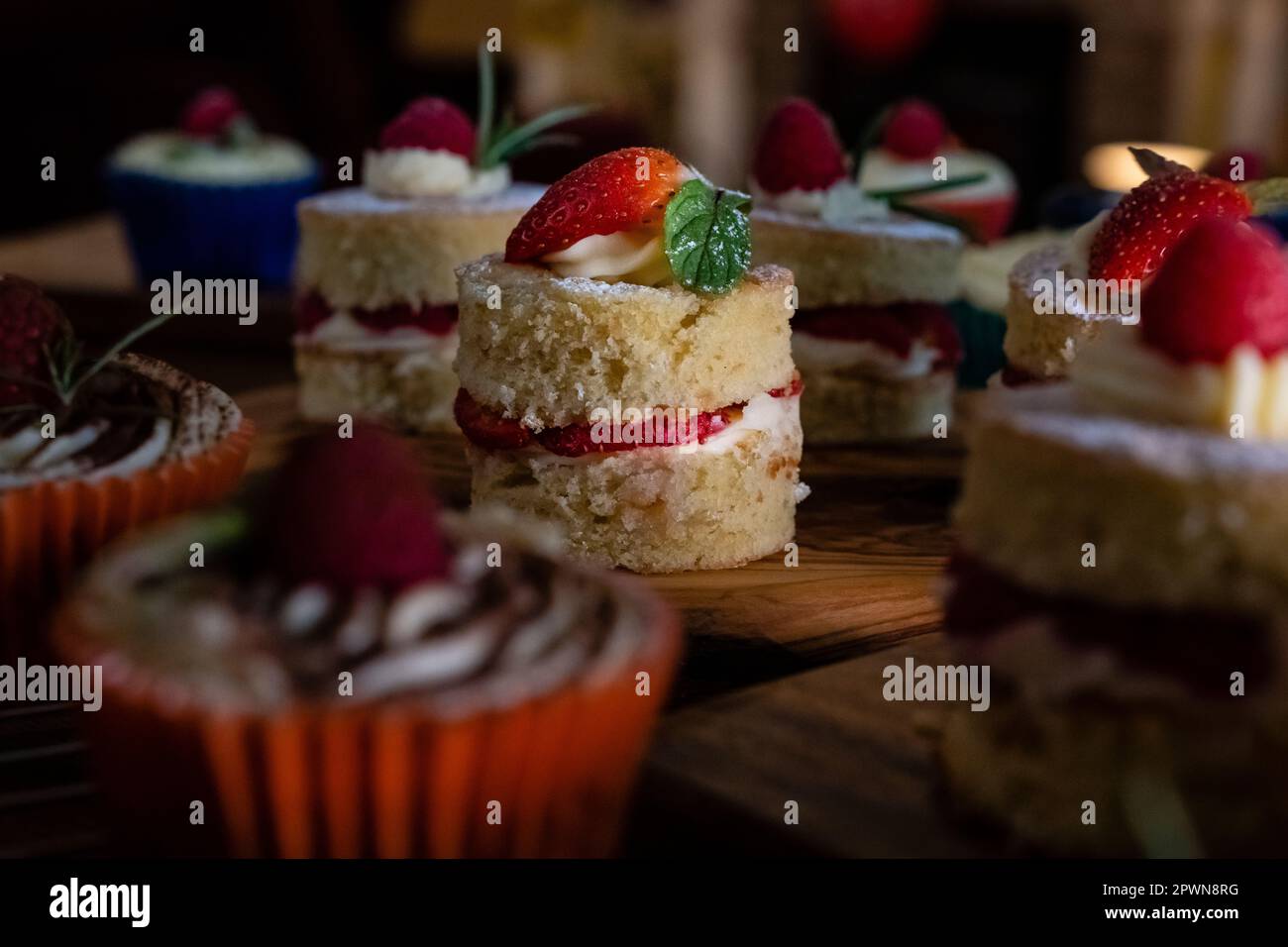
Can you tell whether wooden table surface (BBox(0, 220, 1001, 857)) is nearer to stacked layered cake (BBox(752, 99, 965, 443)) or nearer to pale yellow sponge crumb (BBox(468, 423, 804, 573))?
pale yellow sponge crumb (BBox(468, 423, 804, 573))

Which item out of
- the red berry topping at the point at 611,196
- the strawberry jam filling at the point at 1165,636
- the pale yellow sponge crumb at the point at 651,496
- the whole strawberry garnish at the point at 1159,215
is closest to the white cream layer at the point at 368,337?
the pale yellow sponge crumb at the point at 651,496

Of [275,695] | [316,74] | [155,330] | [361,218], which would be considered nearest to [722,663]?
[275,695]

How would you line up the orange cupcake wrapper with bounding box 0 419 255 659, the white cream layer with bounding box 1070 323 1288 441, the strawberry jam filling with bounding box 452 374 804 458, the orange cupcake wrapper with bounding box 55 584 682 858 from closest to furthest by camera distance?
the orange cupcake wrapper with bounding box 55 584 682 858, the white cream layer with bounding box 1070 323 1288 441, the orange cupcake wrapper with bounding box 0 419 255 659, the strawberry jam filling with bounding box 452 374 804 458

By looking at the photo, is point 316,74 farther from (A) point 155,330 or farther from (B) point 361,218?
(B) point 361,218

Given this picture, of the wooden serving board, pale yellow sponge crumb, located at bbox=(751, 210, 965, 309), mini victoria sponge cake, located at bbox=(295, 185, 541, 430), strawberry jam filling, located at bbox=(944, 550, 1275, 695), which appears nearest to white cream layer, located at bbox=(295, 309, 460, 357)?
mini victoria sponge cake, located at bbox=(295, 185, 541, 430)

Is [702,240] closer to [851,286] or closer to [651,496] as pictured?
[651,496]

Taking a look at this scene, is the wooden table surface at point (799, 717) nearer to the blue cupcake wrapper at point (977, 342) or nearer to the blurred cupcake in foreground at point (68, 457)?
the blurred cupcake in foreground at point (68, 457)
